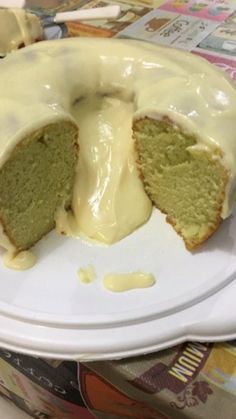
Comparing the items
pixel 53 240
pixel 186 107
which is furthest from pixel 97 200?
pixel 186 107

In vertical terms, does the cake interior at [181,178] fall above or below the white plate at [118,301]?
above

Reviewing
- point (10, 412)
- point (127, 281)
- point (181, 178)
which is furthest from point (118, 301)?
point (10, 412)

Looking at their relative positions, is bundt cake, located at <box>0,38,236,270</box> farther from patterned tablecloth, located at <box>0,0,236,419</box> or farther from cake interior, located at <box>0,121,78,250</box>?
patterned tablecloth, located at <box>0,0,236,419</box>

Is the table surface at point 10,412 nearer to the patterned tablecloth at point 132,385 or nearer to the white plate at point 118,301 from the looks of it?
the patterned tablecloth at point 132,385

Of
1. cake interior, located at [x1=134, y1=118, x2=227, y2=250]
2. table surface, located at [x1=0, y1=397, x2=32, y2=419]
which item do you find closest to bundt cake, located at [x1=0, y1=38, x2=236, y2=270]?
cake interior, located at [x1=134, y1=118, x2=227, y2=250]

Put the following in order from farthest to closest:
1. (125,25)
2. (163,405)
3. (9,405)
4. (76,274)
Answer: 1. (125,25)
2. (9,405)
3. (76,274)
4. (163,405)

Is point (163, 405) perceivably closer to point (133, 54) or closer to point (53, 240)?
point (53, 240)

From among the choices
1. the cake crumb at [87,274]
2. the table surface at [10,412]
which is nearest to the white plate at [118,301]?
the cake crumb at [87,274]
